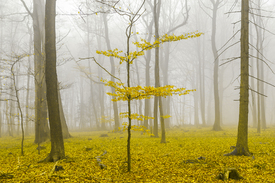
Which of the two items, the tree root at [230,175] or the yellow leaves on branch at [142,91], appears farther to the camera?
the yellow leaves on branch at [142,91]

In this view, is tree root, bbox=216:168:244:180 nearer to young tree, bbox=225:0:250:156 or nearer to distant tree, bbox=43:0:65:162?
young tree, bbox=225:0:250:156

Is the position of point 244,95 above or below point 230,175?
above

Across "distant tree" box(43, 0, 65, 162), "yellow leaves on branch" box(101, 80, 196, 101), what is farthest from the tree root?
"distant tree" box(43, 0, 65, 162)

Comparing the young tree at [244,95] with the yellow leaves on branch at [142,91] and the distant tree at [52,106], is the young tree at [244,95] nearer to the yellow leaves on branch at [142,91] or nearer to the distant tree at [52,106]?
the yellow leaves on branch at [142,91]

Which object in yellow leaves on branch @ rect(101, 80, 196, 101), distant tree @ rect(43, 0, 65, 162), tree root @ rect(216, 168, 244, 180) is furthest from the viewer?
distant tree @ rect(43, 0, 65, 162)

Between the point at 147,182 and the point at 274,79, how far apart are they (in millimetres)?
38101

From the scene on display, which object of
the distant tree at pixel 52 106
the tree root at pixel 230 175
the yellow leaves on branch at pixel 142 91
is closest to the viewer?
the tree root at pixel 230 175

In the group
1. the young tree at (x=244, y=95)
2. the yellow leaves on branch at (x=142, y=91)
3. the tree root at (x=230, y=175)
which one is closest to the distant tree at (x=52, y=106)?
the yellow leaves on branch at (x=142, y=91)

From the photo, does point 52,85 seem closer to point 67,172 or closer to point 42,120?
point 67,172

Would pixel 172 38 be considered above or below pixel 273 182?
above

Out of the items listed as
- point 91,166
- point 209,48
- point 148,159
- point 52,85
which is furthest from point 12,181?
point 209,48

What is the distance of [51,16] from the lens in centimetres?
620

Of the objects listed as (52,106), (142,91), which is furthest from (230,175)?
(52,106)

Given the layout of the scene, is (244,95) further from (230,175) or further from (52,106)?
(52,106)
